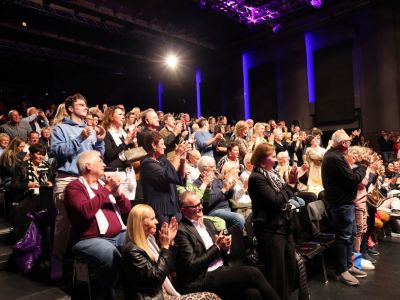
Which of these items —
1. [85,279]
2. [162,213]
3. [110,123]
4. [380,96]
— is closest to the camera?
[85,279]

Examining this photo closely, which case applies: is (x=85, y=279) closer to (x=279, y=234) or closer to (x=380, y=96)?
(x=279, y=234)

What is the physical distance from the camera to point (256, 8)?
9914mm

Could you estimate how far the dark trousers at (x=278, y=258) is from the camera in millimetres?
2740

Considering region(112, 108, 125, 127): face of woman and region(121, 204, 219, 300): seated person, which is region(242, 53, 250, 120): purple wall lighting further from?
region(121, 204, 219, 300): seated person

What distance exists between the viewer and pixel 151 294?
221 cm

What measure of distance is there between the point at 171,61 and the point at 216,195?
10.8 m

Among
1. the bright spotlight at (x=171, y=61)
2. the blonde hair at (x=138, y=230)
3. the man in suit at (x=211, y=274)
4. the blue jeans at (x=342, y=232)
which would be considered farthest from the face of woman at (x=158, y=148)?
the bright spotlight at (x=171, y=61)

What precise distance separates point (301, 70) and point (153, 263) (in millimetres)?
10521

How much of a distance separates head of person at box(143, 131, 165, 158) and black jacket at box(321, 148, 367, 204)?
72.2 inches

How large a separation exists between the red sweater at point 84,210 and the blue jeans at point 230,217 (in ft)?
4.73

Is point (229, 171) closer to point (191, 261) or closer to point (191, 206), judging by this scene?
point (191, 206)

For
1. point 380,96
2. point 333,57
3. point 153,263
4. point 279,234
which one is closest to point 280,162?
point 279,234

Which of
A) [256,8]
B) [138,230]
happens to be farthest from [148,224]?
[256,8]

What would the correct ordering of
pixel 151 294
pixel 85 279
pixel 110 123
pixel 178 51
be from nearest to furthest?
pixel 151 294 → pixel 85 279 → pixel 110 123 → pixel 178 51
